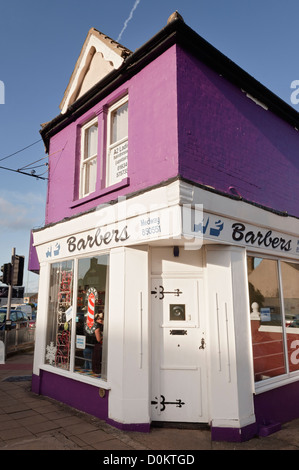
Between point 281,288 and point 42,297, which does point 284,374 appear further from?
point 42,297

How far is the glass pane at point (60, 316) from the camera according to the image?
645 centimetres

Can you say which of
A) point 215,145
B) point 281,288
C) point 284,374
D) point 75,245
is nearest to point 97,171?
point 75,245

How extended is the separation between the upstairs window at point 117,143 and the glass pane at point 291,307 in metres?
3.56

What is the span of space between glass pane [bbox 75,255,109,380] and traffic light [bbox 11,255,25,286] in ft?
16.0

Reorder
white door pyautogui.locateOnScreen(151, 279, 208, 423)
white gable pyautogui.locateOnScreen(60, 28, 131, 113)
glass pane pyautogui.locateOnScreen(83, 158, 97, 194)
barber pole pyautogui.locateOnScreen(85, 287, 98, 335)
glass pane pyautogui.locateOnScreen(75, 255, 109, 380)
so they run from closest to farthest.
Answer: white door pyautogui.locateOnScreen(151, 279, 208, 423) < glass pane pyautogui.locateOnScreen(75, 255, 109, 380) < barber pole pyautogui.locateOnScreen(85, 287, 98, 335) < white gable pyautogui.locateOnScreen(60, 28, 131, 113) < glass pane pyautogui.locateOnScreen(83, 158, 97, 194)

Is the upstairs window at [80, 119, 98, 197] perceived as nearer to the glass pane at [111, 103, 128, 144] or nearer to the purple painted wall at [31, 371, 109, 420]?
the glass pane at [111, 103, 128, 144]

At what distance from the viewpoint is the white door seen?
4848mm

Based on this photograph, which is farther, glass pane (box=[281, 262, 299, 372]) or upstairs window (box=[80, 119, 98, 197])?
upstairs window (box=[80, 119, 98, 197])

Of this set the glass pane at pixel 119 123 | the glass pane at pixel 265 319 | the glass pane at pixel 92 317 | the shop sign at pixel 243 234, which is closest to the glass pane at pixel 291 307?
the glass pane at pixel 265 319

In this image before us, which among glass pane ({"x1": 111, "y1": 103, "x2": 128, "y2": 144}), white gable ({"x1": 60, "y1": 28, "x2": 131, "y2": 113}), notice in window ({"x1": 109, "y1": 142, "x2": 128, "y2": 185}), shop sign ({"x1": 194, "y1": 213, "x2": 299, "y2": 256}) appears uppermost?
white gable ({"x1": 60, "y1": 28, "x2": 131, "y2": 113})

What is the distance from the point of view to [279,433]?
4.71 meters

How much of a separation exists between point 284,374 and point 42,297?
5.08m

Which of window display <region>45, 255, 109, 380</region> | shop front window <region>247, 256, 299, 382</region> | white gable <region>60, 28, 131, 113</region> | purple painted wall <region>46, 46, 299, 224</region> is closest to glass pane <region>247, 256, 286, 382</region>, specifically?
shop front window <region>247, 256, 299, 382</region>

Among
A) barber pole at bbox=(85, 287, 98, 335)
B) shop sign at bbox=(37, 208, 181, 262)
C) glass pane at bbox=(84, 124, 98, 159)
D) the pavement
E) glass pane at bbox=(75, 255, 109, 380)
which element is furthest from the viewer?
glass pane at bbox=(84, 124, 98, 159)
